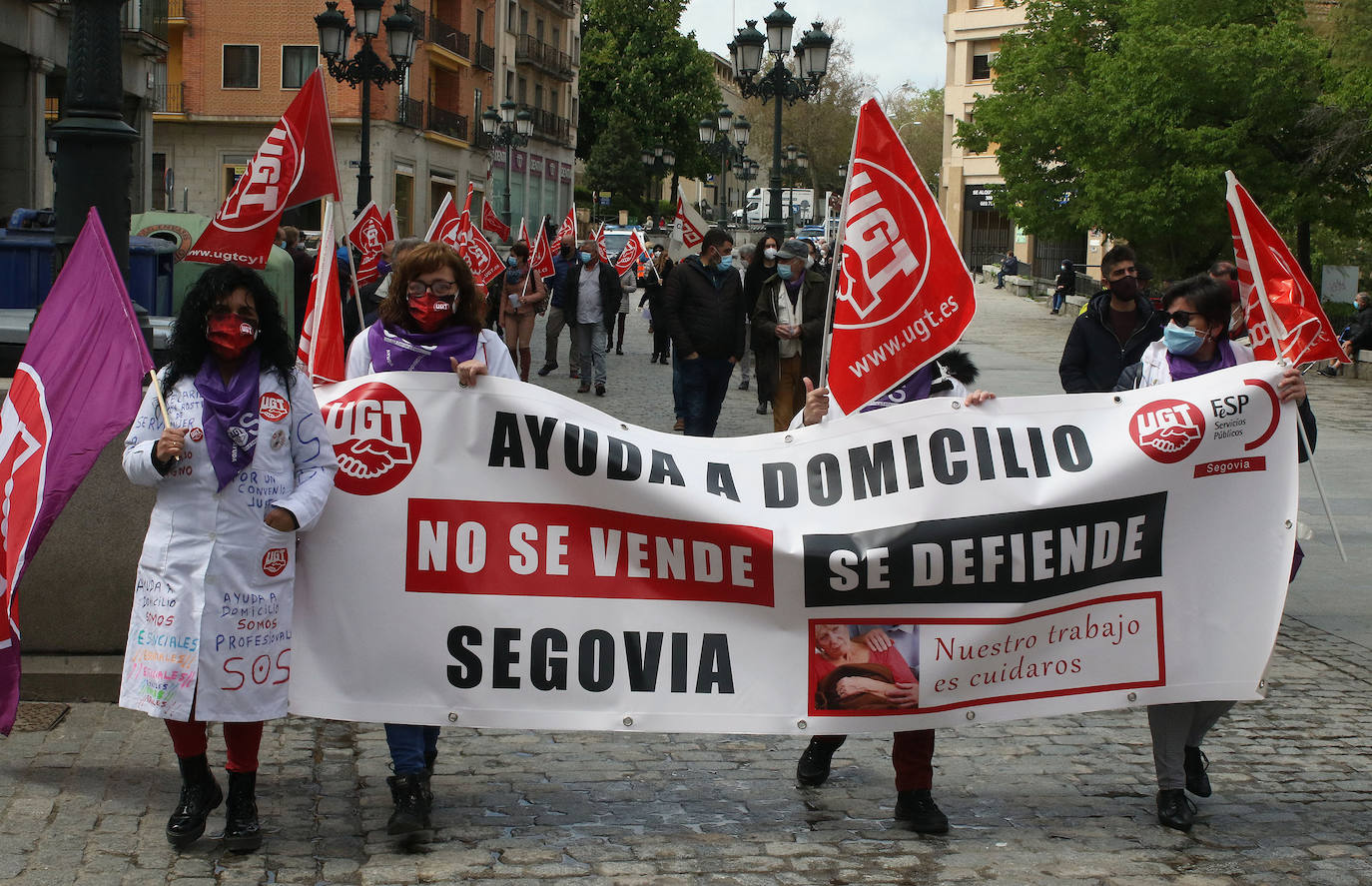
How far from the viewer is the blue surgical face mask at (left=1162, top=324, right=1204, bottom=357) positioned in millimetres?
5500

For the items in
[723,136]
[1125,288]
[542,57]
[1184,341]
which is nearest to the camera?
[1184,341]

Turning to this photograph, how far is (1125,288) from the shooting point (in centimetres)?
714

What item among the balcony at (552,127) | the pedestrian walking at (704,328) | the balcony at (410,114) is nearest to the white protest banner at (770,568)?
the pedestrian walking at (704,328)

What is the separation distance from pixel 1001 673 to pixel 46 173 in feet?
86.8

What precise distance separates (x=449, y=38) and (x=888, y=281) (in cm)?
5676

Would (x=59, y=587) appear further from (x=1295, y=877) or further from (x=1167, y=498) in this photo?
(x=1295, y=877)

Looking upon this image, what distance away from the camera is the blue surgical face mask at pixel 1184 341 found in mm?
5500

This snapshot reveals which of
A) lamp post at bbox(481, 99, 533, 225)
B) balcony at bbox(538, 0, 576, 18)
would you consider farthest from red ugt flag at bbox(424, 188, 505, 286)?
balcony at bbox(538, 0, 576, 18)

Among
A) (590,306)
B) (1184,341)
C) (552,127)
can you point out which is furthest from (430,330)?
(552,127)

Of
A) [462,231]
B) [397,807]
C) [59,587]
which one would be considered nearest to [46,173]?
[462,231]

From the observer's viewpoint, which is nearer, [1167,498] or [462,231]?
[1167,498]

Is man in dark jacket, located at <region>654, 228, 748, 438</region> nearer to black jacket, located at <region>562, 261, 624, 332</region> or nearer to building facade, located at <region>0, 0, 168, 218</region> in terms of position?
black jacket, located at <region>562, 261, 624, 332</region>

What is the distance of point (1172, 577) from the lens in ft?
17.0

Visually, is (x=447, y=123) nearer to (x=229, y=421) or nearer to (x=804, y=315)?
(x=804, y=315)
